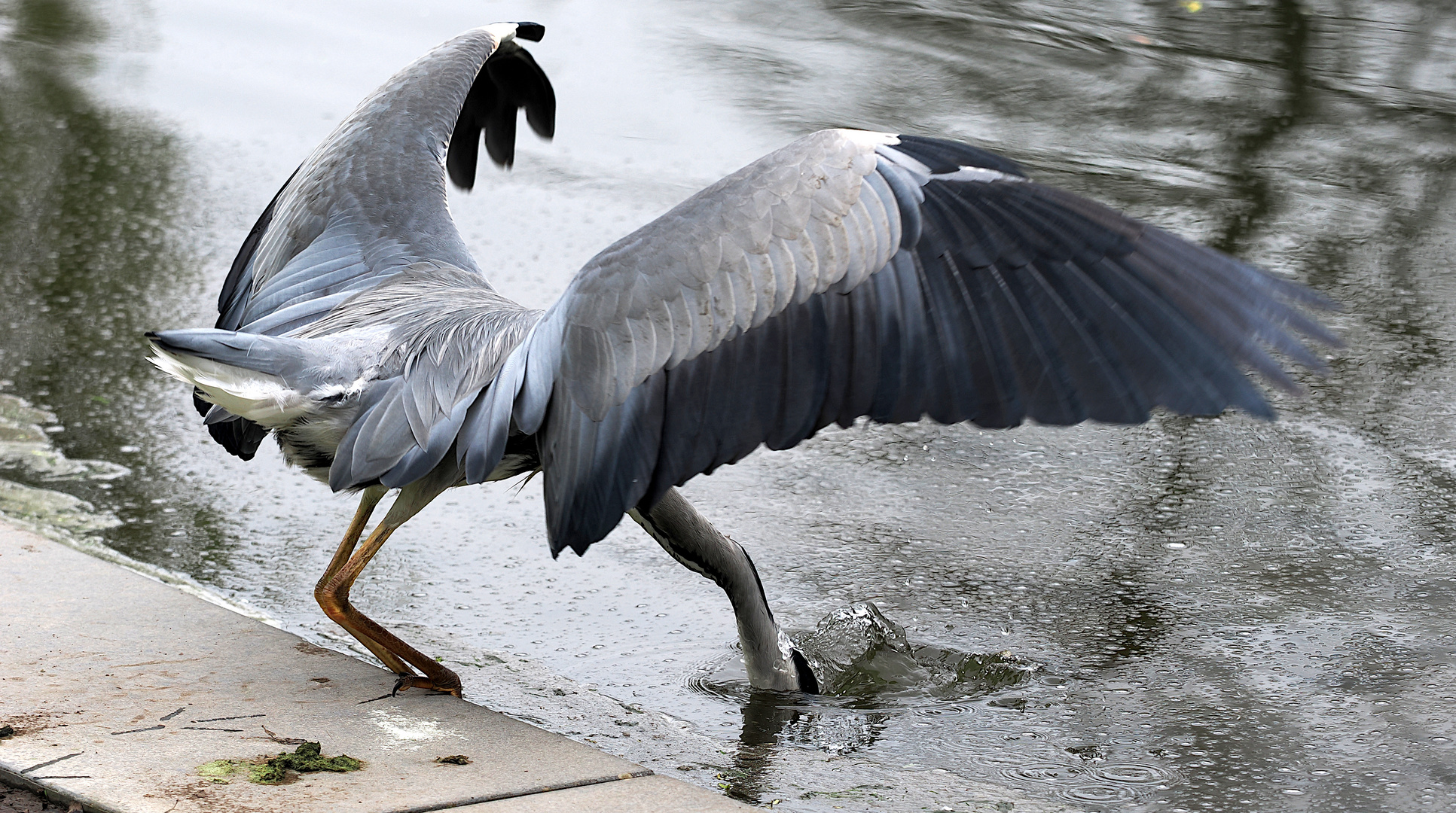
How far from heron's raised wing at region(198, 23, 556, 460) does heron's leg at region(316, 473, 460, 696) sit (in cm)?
65

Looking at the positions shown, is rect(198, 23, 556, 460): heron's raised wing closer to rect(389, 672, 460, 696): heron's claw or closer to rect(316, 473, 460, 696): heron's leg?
rect(316, 473, 460, 696): heron's leg

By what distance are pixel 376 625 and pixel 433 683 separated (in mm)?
215

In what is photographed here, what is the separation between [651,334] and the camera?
3242mm

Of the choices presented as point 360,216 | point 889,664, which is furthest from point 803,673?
point 360,216

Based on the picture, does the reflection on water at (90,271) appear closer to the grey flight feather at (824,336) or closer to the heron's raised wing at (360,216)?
the heron's raised wing at (360,216)

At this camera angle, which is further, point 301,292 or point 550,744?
point 301,292

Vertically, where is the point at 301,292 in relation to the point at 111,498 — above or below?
above

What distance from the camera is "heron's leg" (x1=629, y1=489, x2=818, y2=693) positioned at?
3.90 meters

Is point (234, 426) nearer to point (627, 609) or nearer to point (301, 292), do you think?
point (301, 292)

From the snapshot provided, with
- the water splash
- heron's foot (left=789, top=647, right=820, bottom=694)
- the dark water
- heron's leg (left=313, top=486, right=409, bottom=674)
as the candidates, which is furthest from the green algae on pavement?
the water splash

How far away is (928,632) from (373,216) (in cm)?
194

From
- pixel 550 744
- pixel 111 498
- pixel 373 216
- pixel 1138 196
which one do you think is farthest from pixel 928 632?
pixel 1138 196

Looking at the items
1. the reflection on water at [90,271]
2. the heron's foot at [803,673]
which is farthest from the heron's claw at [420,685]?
the reflection on water at [90,271]

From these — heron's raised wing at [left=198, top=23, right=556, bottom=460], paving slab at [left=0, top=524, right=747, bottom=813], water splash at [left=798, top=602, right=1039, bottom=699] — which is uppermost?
heron's raised wing at [left=198, top=23, right=556, bottom=460]
